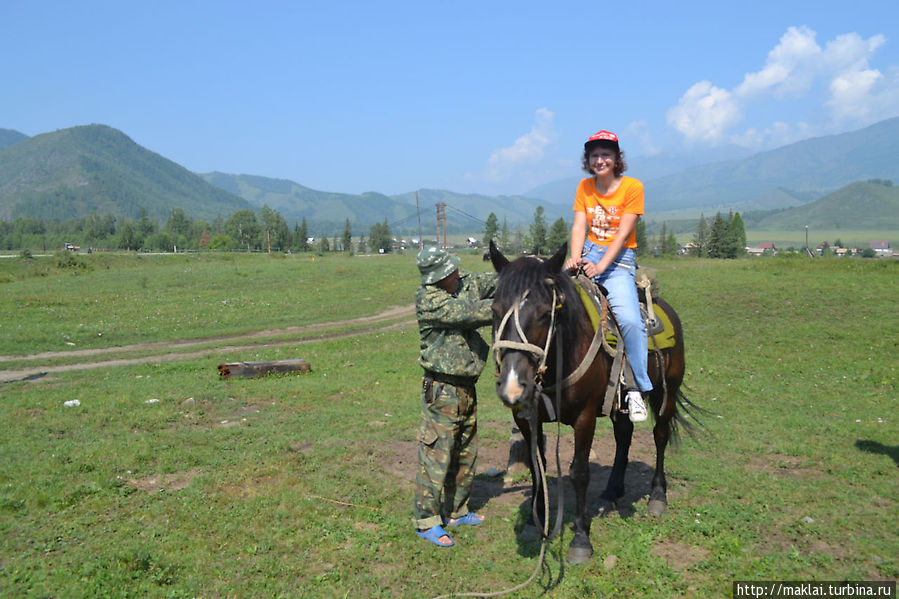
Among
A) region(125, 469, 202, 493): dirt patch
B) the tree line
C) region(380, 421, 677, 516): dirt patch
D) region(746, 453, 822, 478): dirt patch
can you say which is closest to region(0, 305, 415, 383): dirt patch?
region(125, 469, 202, 493): dirt patch

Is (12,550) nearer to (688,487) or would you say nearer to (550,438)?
(550,438)

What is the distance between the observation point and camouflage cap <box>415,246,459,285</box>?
6129mm

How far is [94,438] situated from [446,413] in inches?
278

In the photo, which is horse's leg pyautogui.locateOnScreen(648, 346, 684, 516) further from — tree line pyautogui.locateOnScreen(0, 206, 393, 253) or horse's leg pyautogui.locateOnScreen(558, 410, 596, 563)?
tree line pyautogui.locateOnScreen(0, 206, 393, 253)

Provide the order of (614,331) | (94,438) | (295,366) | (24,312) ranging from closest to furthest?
(614,331), (94,438), (295,366), (24,312)

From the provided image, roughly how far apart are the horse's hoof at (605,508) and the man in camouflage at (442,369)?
2.08 meters

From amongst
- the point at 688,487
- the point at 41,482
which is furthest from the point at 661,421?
the point at 41,482

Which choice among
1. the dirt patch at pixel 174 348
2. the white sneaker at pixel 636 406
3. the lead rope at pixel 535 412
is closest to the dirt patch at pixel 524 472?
the lead rope at pixel 535 412

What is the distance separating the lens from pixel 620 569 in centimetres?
566

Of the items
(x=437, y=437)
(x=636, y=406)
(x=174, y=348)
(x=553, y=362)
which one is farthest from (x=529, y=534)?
(x=174, y=348)

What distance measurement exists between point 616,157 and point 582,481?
369cm

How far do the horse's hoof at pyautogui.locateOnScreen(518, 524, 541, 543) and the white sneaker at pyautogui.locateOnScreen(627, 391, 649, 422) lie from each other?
1.69 metres

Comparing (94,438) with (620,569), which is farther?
(94,438)

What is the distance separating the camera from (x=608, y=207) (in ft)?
21.0
